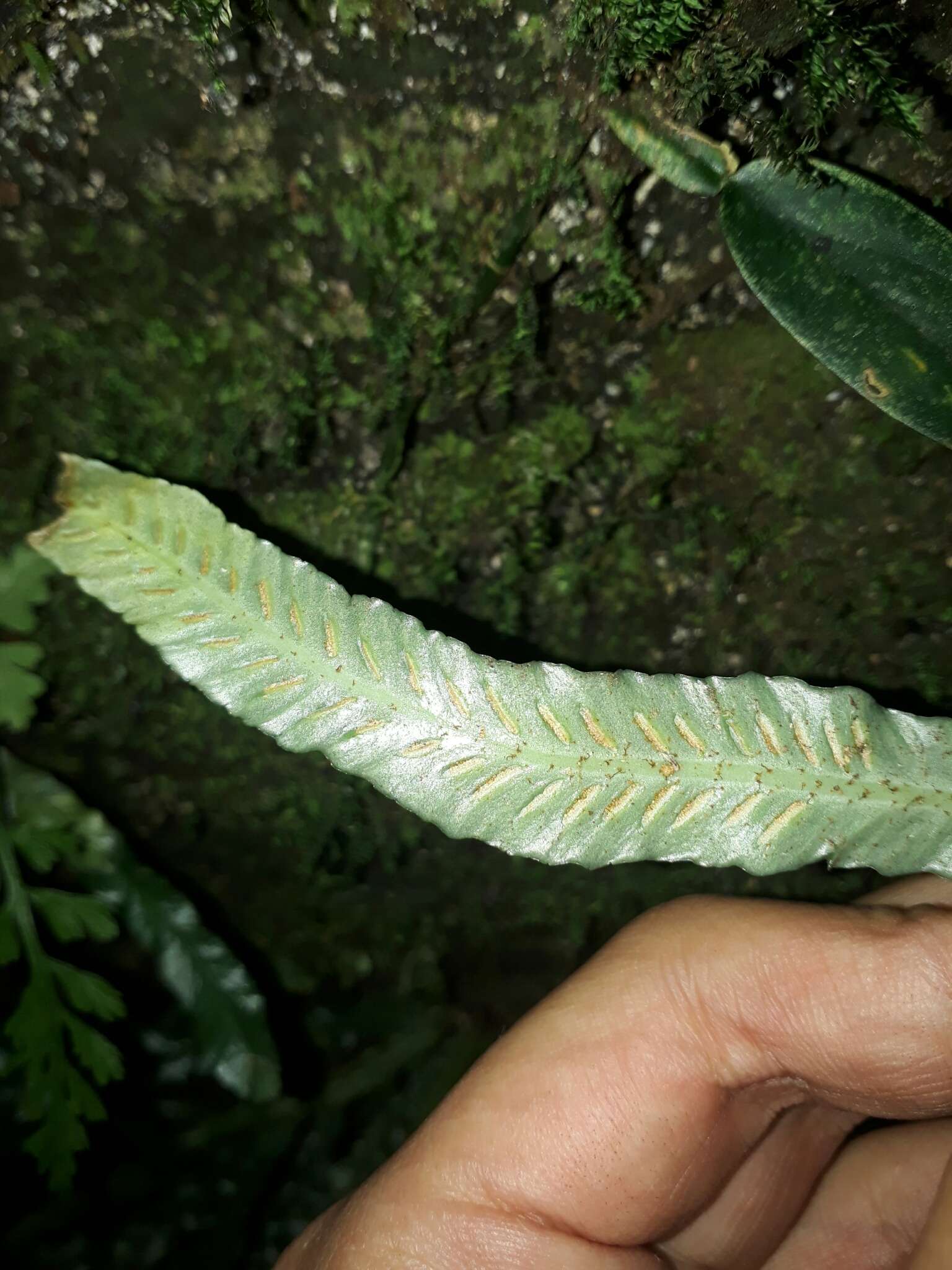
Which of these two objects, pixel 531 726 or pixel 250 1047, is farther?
pixel 250 1047

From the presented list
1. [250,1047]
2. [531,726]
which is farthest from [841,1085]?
[250,1047]

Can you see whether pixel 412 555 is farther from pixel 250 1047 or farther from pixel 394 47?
pixel 250 1047

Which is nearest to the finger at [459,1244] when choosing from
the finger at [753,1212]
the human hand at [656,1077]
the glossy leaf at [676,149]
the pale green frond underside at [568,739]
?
the human hand at [656,1077]

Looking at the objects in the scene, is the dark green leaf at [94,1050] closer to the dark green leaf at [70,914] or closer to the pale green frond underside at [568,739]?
the dark green leaf at [70,914]

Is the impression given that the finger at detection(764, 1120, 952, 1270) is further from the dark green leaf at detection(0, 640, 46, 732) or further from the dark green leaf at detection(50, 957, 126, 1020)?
the dark green leaf at detection(0, 640, 46, 732)

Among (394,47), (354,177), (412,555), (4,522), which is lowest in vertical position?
(4,522)

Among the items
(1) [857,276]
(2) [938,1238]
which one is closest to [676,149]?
(1) [857,276]

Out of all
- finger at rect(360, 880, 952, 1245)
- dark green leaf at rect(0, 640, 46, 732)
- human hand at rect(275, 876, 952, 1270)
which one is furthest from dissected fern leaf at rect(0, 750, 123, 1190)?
finger at rect(360, 880, 952, 1245)

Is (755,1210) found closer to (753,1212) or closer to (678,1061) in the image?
(753,1212)
